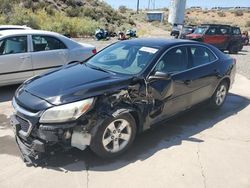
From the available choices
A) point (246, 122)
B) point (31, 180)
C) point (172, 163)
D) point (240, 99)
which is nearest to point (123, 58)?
point (172, 163)

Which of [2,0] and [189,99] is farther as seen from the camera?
[2,0]

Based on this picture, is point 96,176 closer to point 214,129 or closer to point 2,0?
point 214,129

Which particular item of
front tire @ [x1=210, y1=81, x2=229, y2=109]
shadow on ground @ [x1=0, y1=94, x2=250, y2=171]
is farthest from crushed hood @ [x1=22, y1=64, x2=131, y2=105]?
front tire @ [x1=210, y1=81, x2=229, y2=109]

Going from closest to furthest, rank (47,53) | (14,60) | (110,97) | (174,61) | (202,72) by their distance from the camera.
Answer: (110,97) < (174,61) < (202,72) < (14,60) < (47,53)

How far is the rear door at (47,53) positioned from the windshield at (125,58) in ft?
8.11

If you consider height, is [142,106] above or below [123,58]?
below

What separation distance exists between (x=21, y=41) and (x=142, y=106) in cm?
418

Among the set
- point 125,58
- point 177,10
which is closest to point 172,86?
point 125,58

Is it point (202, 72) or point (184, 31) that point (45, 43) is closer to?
point (202, 72)

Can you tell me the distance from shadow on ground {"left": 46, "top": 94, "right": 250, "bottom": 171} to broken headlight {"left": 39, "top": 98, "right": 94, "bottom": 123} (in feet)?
2.17

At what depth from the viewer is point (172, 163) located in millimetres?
4645

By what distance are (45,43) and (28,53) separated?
594 millimetres

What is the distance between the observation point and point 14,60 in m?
7.52

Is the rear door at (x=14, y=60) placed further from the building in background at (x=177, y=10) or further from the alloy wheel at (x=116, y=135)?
the building in background at (x=177, y=10)
